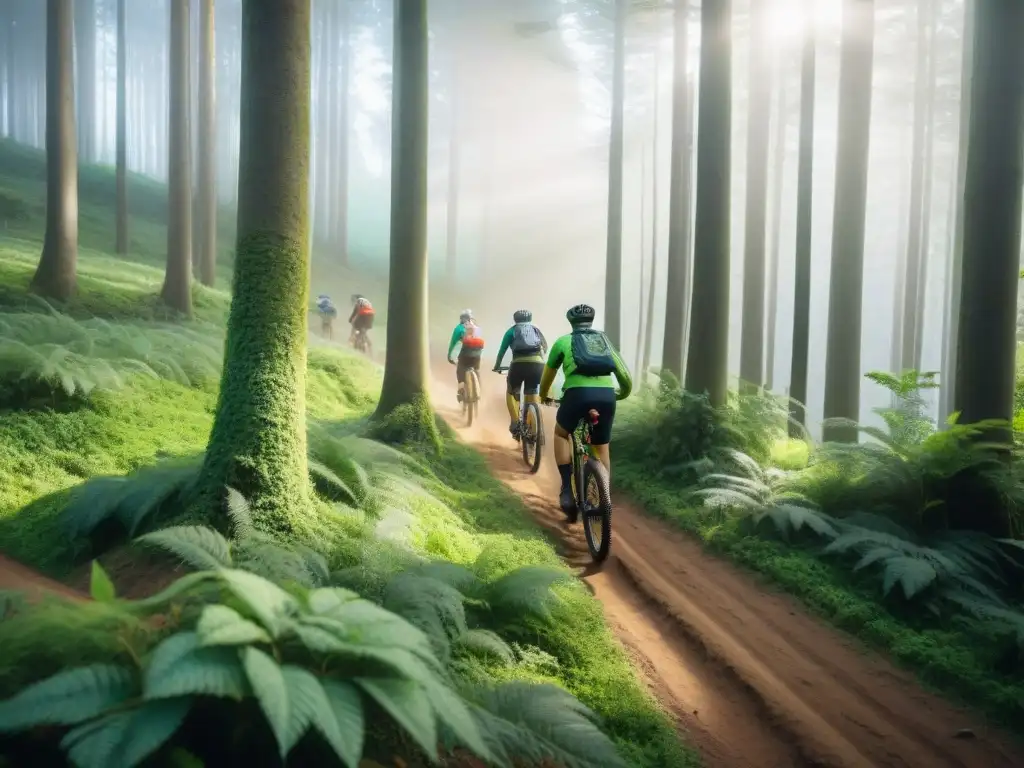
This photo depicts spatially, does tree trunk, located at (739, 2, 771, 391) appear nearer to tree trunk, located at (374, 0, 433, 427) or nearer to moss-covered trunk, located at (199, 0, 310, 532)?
tree trunk, located at (374, 0, 433, 427)

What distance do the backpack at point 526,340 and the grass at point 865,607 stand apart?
2755 mm

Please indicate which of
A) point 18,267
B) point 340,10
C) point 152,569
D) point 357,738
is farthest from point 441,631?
point 340,10

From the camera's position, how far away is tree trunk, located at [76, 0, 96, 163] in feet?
118

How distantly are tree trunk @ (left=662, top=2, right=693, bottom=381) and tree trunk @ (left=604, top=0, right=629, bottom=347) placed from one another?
1.54 m

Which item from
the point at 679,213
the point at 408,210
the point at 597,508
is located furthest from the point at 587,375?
the point at 679,213

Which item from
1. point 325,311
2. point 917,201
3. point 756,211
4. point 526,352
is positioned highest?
point 917,201

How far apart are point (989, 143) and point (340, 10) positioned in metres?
37.7

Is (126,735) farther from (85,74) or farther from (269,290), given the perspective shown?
(85,74)

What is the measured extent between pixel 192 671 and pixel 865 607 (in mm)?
5607

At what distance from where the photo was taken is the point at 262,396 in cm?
523

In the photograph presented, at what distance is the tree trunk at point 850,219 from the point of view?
1243cm

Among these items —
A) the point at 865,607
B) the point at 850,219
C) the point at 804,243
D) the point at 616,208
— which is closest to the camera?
the point at 865,607

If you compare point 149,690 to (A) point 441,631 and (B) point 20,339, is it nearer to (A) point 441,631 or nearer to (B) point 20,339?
(A) point 441,631

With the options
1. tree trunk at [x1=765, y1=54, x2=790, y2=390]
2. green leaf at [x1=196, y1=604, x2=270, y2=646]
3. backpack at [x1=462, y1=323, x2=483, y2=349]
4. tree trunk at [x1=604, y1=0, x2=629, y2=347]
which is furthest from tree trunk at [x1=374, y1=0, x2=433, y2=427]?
tree trunk at [x1=765, y1=54, x2=790, y2=390]
